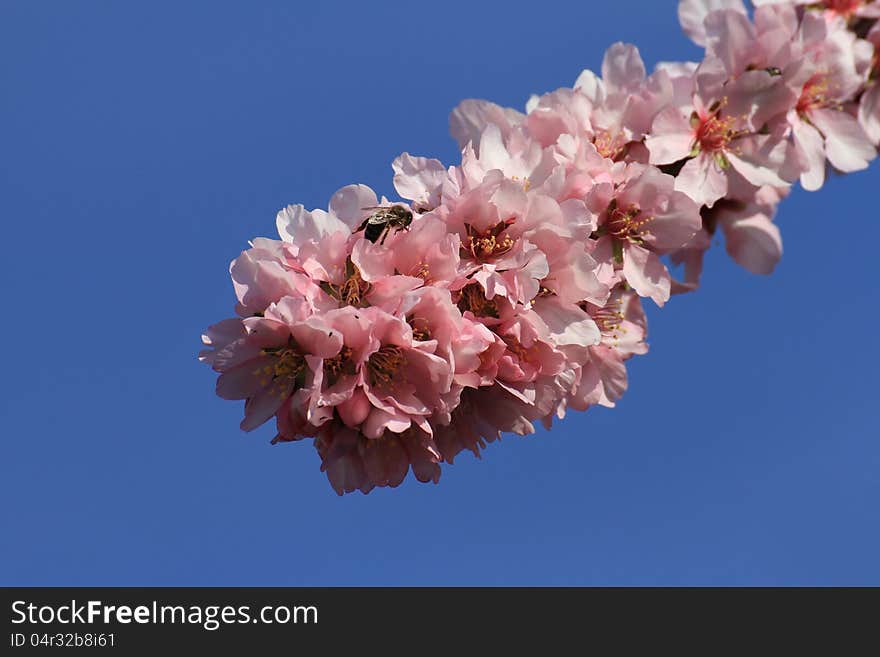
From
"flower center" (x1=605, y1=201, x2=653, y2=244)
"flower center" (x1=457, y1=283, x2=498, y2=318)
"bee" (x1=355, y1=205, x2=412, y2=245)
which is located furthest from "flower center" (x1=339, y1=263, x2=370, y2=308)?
"flower center" (x1=605, y1=201, x2=653, y2=244)

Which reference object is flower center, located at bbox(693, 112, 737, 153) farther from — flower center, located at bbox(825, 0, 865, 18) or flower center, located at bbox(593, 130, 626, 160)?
flower center, located at bbox(825, 0, 865, 18)

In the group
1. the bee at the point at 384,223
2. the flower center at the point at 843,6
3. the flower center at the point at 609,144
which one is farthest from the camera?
the flower center at the point at 843,6

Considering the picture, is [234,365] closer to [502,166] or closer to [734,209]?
[502,166]

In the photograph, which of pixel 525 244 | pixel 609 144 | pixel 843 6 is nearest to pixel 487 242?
pixel 525 244

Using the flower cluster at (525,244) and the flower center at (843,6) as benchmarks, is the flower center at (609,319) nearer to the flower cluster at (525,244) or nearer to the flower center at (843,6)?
the flower cluster at (525,244)

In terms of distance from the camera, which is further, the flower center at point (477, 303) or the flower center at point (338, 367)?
the flower center at point (477, 303)

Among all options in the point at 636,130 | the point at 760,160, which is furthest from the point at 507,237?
the point at 760,160

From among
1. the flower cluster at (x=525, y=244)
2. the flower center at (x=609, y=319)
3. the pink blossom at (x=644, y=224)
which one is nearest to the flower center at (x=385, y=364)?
the flower cluster at (x=525, y=244)
